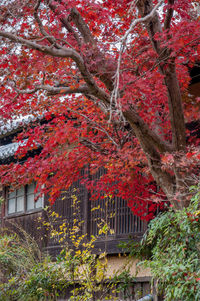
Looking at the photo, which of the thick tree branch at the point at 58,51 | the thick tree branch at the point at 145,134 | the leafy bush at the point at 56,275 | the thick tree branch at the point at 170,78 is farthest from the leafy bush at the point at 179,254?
the thick tree branch at the point at 58,51

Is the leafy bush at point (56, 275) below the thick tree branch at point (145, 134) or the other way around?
below

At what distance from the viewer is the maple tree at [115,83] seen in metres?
7.89

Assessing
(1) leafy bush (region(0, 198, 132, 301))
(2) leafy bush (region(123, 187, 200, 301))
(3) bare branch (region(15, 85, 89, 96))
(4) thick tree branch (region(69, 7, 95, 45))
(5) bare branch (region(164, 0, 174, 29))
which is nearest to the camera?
(5) bare branch (region(164, 0, 174, 29))

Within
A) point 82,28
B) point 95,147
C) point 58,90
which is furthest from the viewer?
point 95,147

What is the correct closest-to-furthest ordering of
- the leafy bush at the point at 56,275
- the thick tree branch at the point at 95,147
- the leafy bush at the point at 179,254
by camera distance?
the leafy bush at the point at 179,254 < the thick tree branch at the point at 95,147 < the leafy bush at the point at 56,275

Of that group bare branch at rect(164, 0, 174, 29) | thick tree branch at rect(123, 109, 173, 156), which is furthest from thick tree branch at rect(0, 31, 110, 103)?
bare branch at rect(164, 0, 174, 29)

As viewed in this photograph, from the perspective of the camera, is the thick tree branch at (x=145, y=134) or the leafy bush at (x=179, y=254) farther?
the thick tree branch at (x=145, y=134)

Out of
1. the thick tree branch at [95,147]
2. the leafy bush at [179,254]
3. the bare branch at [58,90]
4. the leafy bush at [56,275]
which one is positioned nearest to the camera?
the leafy bush at [179,254]

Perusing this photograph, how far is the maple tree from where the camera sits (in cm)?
789

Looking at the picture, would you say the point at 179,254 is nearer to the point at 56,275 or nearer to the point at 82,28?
the point at 56,275

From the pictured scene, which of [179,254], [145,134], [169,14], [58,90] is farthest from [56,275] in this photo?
[169,14]

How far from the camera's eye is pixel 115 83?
746 centimetres

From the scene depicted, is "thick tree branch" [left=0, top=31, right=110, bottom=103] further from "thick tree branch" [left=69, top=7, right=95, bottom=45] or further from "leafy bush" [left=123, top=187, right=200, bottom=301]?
"leafy bush" [left=123, top=187, right=200, bottom=301]

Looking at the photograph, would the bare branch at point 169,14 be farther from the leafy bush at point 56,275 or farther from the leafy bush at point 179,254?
the leafy bush at point 56,275
